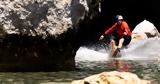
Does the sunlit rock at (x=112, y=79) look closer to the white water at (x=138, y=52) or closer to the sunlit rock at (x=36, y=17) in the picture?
the sunlit rock at (x=36, y=17)

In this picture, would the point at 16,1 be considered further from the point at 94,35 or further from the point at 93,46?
the point at 94,35

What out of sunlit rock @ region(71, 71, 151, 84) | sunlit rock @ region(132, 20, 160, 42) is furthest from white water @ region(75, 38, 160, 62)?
sunlit rock @ region(71, 71, 151, 84)

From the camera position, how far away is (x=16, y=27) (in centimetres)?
1084

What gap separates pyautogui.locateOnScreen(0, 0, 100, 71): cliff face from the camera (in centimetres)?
1088

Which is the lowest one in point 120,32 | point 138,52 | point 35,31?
point 35,31

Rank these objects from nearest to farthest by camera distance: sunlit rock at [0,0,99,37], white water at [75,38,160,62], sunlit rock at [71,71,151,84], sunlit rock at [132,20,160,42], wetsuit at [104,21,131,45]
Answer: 1. sunlit rock at [71,71,151,84]
2. sunlit rock at [0,0,99,37]
3. wetsuit at [104,21,131,45]
4. white water at [75,38,160,62]
5. sunlit rock at [132,20,160,42]

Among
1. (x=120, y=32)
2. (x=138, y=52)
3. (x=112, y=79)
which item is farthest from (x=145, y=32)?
(x=112, y=79)

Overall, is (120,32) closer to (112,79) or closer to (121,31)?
(121,31)

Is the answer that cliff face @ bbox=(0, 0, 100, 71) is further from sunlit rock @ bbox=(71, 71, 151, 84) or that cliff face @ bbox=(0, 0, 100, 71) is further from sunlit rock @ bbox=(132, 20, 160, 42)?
→ sunlit rock @ bbox=(132, 20, 160, 42)

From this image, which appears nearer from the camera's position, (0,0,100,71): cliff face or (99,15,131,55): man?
(0,0,100,71): cliff face

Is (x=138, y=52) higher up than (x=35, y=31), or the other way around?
(x=138, y=52)

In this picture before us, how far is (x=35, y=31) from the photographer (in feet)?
35.9

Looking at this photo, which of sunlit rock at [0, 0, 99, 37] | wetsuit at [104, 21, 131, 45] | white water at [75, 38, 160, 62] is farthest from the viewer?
white water at [75, 38, 160, 62]

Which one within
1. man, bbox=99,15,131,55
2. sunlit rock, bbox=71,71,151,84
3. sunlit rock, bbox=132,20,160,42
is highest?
sunlit rock, bbox=132,20,160,42
